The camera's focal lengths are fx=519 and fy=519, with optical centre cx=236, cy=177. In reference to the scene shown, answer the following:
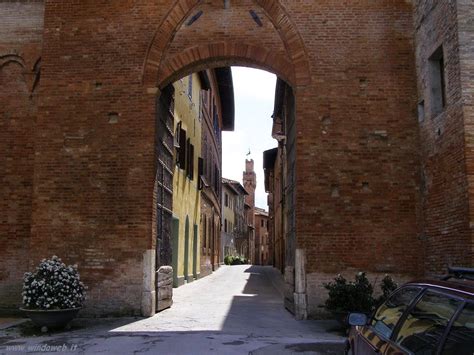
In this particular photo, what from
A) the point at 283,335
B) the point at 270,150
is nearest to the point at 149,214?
the point at 283,335

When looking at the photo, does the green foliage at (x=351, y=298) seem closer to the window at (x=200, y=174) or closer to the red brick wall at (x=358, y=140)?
the red brick wall at (x=358, y=140)

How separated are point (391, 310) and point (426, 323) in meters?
0.82

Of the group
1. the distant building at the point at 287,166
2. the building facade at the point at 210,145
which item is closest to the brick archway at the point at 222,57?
the distant building at the point at 287,166

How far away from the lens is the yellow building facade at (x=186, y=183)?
1775 cm

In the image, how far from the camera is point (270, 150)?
33.2m

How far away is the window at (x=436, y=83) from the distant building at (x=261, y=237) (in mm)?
73005

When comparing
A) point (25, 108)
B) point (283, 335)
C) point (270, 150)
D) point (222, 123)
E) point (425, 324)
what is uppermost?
point (222, 123)

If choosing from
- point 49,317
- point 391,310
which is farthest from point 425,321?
point 49,317

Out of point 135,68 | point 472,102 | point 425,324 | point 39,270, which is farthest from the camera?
point 135,68

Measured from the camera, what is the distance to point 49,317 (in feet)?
29.9

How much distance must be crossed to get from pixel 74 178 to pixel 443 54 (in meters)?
7.82

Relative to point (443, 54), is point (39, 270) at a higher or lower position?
lower

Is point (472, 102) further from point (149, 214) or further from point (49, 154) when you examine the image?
point (49, 154)

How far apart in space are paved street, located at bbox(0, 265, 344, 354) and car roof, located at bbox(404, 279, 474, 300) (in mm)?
4245
